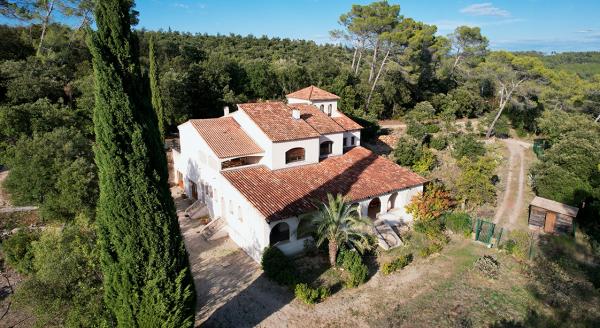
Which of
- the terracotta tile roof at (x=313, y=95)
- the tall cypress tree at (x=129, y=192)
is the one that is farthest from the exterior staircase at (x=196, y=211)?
the terracotta tile roof at (x=313, y=95)

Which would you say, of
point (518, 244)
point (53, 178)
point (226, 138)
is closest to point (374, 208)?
point (518, 244)

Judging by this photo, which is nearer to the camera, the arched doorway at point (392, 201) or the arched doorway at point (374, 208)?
the arched doorway at point (374, 208)

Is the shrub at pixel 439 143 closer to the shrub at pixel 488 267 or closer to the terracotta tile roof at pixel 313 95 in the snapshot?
the terracotta tile roof at pixel 313 95

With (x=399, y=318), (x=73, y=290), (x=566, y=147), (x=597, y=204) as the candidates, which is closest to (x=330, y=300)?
(x=399, y=318)

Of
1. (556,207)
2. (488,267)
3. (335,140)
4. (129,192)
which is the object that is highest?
(129,192)

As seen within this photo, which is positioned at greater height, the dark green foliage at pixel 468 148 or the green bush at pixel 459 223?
the dark green foliage at pixel 468 148

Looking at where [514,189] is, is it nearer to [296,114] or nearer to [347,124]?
[347,124]
